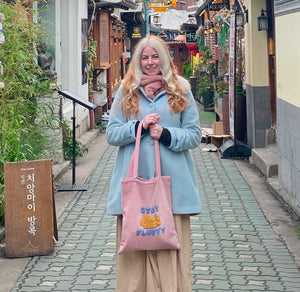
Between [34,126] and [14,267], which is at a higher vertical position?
[34,126]

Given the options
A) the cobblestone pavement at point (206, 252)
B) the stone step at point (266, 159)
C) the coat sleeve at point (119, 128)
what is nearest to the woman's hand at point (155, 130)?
A: the coat sleeve at point (119, 128)

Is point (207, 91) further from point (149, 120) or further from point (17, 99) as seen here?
point (149, 120)

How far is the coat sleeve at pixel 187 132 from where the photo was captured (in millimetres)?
4855

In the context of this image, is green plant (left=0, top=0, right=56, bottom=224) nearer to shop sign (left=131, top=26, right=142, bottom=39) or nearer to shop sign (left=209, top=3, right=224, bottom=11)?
shop sign (left=209, top=3, right=224, bottom=11)

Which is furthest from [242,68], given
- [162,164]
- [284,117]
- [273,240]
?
[162,164]

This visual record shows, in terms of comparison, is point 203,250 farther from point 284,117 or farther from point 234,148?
point 234,148

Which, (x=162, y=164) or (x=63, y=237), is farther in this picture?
(x=63, y=237)

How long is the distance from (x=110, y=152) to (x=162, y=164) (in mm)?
9768

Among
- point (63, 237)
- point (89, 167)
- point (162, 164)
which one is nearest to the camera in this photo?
point (162, 164)

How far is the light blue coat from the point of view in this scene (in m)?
4.89

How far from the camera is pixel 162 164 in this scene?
4.92 meters

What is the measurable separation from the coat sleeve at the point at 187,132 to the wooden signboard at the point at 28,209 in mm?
2344

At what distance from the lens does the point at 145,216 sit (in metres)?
4.73

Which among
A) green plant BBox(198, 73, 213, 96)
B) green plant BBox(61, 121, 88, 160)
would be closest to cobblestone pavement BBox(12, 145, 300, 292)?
green plant BBox(61, 121, 88, 160)
